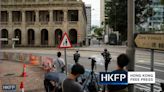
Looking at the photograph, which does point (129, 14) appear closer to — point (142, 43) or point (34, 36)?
point (142, 43)

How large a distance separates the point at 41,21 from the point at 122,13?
23766 mm

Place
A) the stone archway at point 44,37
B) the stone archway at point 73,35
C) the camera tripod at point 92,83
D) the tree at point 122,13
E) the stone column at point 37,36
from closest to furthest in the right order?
the camera tripod at point 92,83 → the tree at point 122,13 → the stone column at point 37,36 → the stone archway at point 73,35 → the stone archway at point 44,37

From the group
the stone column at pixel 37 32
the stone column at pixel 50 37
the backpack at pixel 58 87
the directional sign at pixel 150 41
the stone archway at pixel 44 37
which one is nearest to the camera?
the directional sign at pixel 150 41

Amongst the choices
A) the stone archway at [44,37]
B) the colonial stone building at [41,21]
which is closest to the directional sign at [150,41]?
the colonial stone building at [41,21]

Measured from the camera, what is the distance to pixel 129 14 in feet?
29.7

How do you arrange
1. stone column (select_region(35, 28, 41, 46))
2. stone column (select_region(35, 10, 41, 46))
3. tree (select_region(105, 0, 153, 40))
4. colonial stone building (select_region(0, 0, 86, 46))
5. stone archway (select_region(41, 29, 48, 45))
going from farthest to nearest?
1. stone archway (select_region(41, 29, 48, 45))
2. stone column (select_region(35, 10, 41, 46))
3. stone column (select_region(35, 28, 41, 46))
4. colonial stone building (select_region(0, 0, 86, 46))
5. tree (select_region(105, 0, 153, 40))

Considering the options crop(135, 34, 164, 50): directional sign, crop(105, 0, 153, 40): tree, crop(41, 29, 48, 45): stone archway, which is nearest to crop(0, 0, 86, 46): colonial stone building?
crop(41, 29, 48, 45): stone archway

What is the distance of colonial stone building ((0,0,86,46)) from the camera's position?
110 meters

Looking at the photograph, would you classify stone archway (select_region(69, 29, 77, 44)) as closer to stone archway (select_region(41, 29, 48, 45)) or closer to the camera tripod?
stone archway (select_region(41, 29, 48, 45))

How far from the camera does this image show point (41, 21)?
376 ft

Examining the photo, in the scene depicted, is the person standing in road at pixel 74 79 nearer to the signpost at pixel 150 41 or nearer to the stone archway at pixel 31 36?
the signpost at pixel 150 41

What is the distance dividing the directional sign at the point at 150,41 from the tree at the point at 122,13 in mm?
91518

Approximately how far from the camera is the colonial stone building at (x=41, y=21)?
110 meters

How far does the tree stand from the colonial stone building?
334 inches
